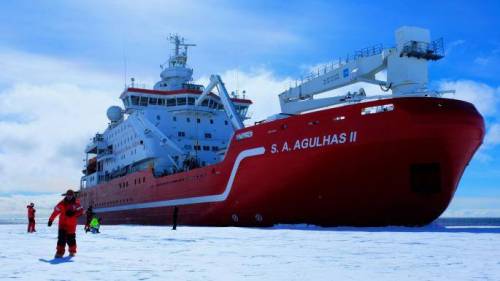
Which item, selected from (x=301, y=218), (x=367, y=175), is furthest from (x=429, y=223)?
(x=301, y=218)

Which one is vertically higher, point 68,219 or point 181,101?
point 181,101

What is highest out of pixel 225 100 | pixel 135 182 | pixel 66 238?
pixel 225 100

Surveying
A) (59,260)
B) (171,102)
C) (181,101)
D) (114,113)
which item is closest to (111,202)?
(114,113)

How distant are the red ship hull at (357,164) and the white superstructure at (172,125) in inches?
232

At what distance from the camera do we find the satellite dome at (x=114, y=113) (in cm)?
3622

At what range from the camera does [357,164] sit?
1570 cm

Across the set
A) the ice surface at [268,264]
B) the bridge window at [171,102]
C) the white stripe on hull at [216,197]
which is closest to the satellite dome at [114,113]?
the bridge window at [171,102]

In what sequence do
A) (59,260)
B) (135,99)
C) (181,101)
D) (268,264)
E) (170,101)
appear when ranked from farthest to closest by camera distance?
(135,99) → (170,101) → (181,101) → (59,260) → (268,264)

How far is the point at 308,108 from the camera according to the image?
20875mm

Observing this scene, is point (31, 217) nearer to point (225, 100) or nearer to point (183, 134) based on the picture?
point (225, 100)

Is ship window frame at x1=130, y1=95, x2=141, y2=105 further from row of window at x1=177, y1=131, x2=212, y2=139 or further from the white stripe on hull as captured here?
the white stripe on hull

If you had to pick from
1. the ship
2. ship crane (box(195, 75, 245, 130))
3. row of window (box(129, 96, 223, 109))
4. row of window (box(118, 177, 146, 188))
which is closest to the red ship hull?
the ship

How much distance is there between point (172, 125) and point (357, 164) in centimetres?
1762

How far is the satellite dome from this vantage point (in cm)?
3622
